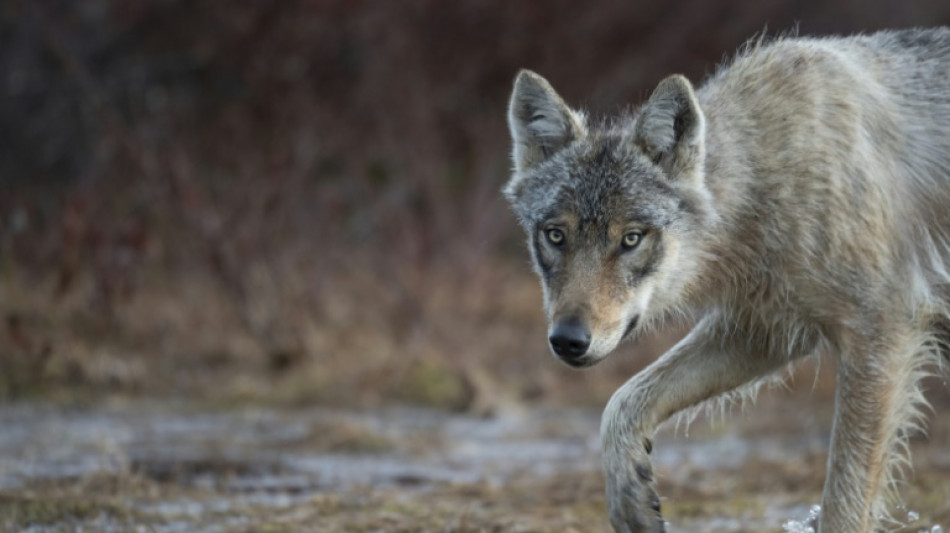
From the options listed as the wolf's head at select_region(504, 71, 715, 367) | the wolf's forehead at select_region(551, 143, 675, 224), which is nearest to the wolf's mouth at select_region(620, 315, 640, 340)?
the wolf's head at select_region(504, 71, 715, 367)

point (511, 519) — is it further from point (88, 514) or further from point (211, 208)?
point (211, 208)

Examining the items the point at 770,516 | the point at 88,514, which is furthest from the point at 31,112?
the point at 770,516

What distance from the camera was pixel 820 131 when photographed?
5938mm

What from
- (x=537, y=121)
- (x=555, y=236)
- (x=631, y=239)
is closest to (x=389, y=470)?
(x=537, y=121)

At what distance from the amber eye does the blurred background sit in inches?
222

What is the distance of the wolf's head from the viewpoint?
219 inches

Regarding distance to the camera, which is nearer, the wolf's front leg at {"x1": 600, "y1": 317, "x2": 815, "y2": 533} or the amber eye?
the amber eye

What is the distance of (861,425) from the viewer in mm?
5734

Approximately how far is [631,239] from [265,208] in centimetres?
693

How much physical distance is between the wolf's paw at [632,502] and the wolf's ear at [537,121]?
4.59 feet

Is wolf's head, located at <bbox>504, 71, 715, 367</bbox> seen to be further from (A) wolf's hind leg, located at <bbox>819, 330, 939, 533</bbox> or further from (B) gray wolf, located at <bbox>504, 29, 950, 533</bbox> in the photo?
(A) wolf's hind leg, located at <bbox>819, 330, 939, 533</bbox>

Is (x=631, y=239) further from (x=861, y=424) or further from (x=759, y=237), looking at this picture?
(x=861, y=424)

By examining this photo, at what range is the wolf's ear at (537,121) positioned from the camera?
621 cm

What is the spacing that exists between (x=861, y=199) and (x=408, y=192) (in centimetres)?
834
